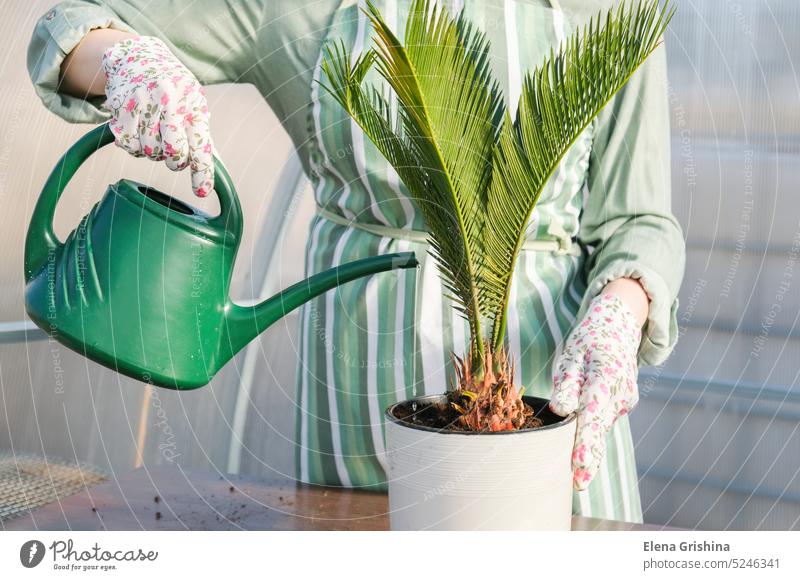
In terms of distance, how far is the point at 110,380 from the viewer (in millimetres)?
1424

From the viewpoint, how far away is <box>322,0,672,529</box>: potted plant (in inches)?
20.5

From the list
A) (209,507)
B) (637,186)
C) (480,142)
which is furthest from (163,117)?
(637,186)

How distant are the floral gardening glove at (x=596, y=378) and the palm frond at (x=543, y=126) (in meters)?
0.08

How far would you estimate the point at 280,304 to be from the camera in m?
0.63

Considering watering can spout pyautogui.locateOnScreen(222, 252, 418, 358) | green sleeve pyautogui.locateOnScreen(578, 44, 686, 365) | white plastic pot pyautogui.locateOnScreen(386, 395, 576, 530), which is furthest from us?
green sleeve pyautogui.locateOnScreen(578, 44, 686, 365)

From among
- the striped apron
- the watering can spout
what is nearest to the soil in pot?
the watering can spout

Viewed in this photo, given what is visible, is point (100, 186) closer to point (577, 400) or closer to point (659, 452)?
point (577, 400)

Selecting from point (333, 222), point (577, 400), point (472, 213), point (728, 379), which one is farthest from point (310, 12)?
point (728, 379)

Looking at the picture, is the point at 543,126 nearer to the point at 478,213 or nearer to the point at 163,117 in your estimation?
the point at 478,213

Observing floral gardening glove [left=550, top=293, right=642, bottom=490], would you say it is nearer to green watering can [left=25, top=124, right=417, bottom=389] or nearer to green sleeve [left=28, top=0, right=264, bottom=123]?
green watering can [left=25, top=124, right=417, bottom=389]

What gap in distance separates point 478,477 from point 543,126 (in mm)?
231

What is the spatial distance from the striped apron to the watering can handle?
0.75 feet

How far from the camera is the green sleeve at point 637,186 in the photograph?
78 cm
